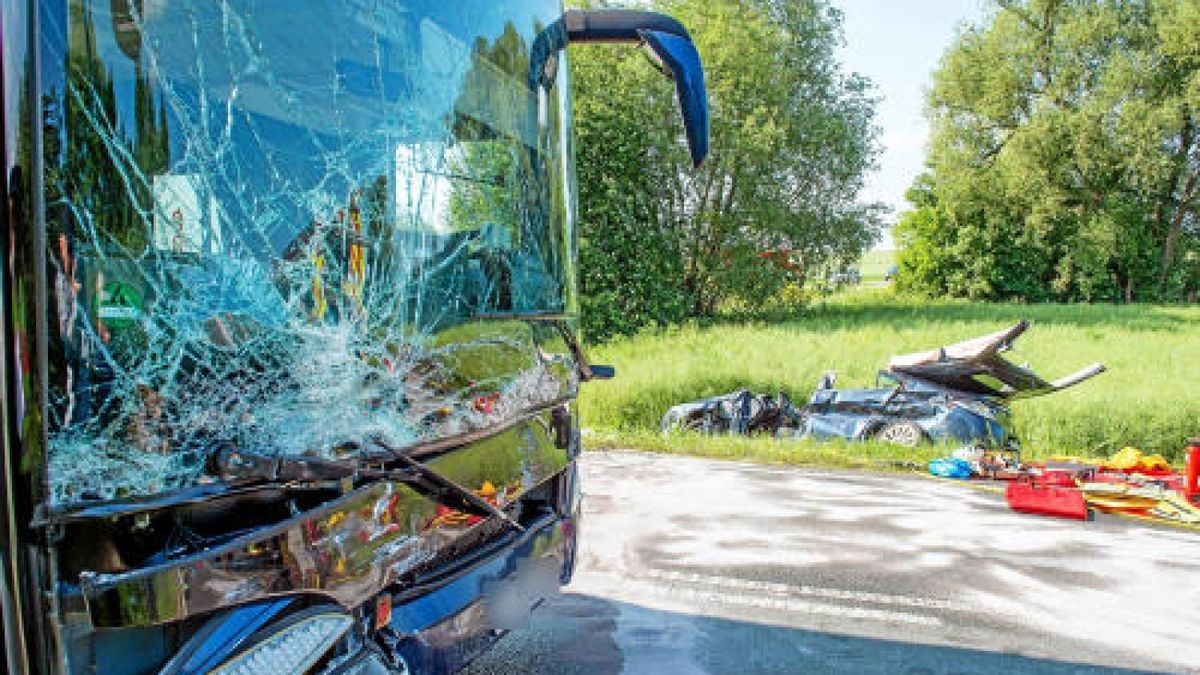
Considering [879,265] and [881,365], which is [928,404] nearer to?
[881,365]

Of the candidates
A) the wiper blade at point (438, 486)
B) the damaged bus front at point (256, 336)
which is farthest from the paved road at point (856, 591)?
the damaged bus front at point (256, 336)

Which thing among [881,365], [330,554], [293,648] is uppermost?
[330,554]

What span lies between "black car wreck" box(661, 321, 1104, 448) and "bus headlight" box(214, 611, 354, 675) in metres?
8.28

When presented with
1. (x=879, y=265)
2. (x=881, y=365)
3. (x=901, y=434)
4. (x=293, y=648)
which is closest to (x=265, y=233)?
(x=293, y=648)

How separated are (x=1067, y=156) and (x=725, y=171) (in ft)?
61.2

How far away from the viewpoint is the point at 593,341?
64.3 ft

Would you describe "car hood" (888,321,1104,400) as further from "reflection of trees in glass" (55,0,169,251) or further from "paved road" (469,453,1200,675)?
"reflection of trees in glass" (55,0,169,251)

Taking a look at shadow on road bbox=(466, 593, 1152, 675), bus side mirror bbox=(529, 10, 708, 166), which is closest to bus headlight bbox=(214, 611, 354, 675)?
shadow on road bbox=(466, 593, 1152, 675)

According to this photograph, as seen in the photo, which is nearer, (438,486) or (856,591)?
(438,486)

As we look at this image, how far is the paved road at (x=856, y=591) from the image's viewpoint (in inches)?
163

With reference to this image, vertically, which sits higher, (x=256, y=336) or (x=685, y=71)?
(x=685, y=71)

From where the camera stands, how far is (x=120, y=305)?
1.71 m

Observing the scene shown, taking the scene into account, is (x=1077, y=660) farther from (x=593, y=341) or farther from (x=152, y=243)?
(x=593, y=341)

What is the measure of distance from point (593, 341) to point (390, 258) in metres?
17.4
